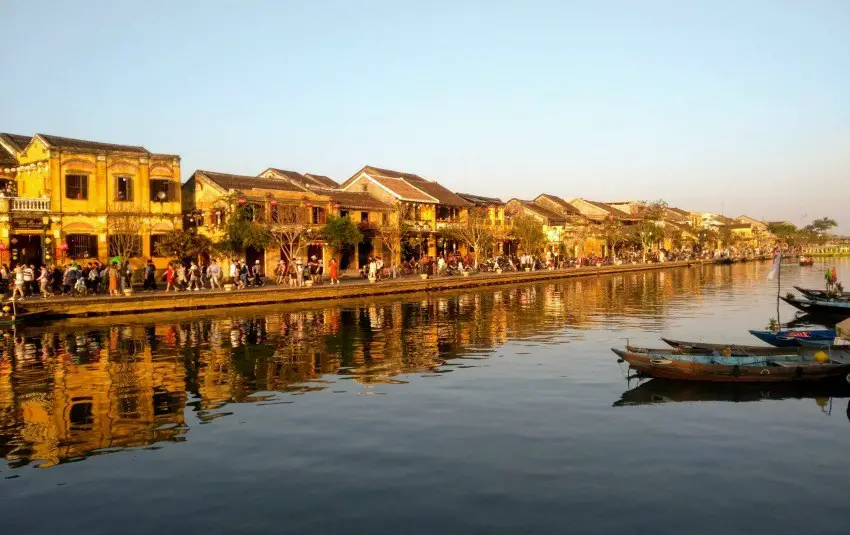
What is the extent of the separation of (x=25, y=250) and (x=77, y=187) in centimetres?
412

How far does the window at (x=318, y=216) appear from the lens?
164ft

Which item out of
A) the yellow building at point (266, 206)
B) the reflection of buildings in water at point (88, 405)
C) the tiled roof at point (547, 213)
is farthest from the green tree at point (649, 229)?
the reflection of buildings in water at point (88, 405)

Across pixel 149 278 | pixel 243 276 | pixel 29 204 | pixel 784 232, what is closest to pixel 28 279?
pixel 149 278

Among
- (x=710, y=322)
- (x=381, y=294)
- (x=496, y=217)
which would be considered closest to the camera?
(x=710, y=322)

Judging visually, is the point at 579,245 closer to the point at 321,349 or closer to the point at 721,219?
the point at 321,349

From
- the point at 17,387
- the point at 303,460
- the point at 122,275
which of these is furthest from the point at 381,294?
the point at 303,460

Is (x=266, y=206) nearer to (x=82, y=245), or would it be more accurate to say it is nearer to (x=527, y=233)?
(x=82, y=245)

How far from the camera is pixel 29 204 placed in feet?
120

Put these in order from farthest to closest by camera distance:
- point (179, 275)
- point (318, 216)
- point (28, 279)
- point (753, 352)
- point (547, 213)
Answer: point (547, 213) < point (318, 216) < point (179, 275) < point (28, 279) < point (753, 352)

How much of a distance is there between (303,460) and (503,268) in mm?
51984

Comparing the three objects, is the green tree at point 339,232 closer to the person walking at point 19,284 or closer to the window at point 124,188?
the window at point 124,188

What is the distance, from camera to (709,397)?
16.3 meters

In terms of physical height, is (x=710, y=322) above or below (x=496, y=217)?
below

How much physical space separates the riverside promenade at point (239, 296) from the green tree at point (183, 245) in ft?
16.8
